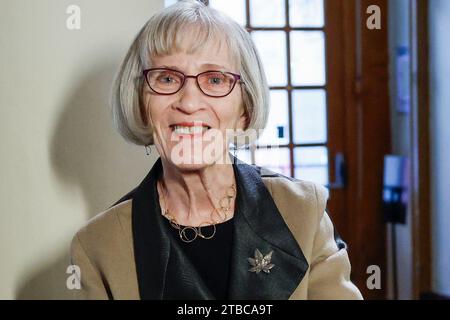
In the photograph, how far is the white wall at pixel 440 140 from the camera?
1.46m

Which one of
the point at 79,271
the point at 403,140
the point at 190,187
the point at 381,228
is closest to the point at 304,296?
the point at 190,187

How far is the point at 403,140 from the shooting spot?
5.43 ft

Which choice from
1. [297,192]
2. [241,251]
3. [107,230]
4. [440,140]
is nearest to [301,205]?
[297,192]

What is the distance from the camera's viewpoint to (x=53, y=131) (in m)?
0.95

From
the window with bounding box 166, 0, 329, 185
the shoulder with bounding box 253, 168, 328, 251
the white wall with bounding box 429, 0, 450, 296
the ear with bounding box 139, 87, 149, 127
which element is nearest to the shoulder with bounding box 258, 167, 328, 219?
the shoulder with bounding box 253, 168, 328, 251

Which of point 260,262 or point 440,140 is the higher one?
point 440,140

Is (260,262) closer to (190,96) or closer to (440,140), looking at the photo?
(190,96)

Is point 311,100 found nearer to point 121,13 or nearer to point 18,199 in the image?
point 121,13

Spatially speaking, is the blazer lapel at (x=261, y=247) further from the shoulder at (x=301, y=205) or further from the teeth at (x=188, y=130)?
the teeth at (x=188, y=130)

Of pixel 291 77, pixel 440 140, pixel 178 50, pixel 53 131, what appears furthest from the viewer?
pixel 440 140

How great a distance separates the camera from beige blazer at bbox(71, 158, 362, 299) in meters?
0.84

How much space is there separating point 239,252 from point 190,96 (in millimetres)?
272

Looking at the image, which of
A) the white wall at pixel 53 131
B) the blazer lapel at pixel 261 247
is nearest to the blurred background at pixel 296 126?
the white wall at pixel 53 131

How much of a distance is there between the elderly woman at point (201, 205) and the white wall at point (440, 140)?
0.72 meters
